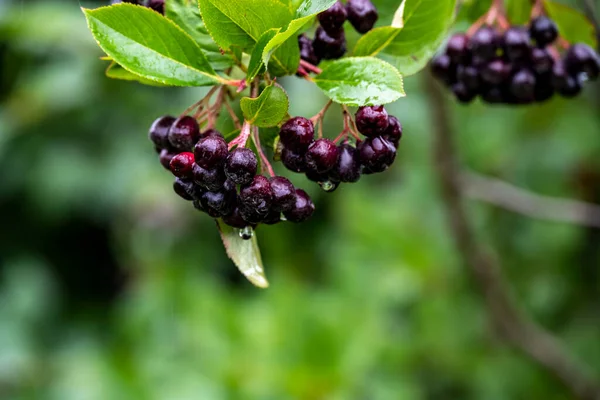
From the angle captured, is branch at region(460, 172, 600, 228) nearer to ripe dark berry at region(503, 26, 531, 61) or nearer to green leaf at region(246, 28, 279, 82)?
ripe dark berry at region(503, 26, 531, 61)

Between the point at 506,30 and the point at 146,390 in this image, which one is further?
the point at 146,390

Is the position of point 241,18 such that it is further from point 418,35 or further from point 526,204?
point 526,204

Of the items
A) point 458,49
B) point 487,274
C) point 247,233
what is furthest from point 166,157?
point 487,274

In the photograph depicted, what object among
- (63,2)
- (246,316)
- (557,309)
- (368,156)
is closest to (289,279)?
(246,316)

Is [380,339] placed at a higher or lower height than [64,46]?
lower

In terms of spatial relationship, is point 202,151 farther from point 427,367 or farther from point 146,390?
point 427,367

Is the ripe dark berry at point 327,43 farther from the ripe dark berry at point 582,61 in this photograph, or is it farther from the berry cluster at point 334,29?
the ripe dark berry at point 582,61
